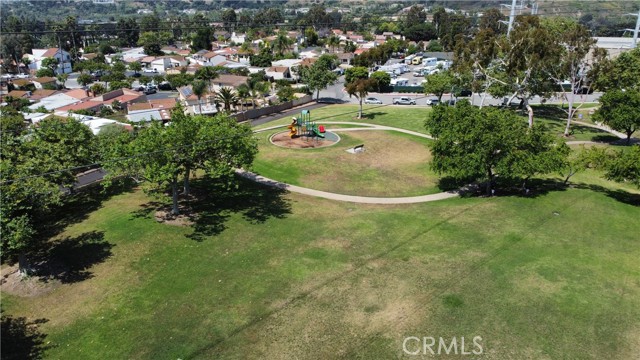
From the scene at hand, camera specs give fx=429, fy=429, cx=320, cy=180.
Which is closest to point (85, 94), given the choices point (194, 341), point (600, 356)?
point (194, 341)

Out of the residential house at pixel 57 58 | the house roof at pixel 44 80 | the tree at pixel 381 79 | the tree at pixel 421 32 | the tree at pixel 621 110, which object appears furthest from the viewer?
the tree at pixel 421 32

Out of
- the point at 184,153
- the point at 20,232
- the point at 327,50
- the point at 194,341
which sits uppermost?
the point at 327,50

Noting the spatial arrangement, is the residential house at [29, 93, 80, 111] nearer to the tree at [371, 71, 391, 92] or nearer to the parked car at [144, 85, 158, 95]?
the parked car at [144, 85, 158, 95]

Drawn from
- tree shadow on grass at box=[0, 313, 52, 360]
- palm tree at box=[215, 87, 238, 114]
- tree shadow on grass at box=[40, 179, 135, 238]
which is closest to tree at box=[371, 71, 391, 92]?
palm tree at box=[215, 87, 238, 114]

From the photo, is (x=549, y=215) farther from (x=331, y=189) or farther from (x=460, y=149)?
(x=331, y=189)

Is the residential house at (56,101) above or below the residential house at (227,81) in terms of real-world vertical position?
below

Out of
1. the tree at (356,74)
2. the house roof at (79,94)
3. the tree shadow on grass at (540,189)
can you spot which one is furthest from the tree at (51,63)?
the tree shadow on grass at (540,189)

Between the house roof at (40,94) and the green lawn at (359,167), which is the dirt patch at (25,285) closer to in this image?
the green lawn at (359,167)
